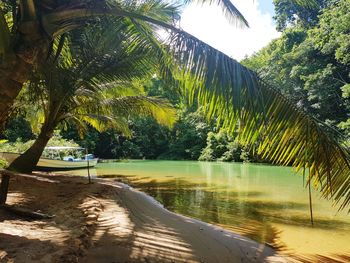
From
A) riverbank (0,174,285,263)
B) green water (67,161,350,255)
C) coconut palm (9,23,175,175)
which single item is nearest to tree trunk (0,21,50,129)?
riverbank (0,174,285,263)

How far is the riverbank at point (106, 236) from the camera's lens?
3035 millimetres

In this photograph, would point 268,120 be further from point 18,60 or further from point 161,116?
point 161,116

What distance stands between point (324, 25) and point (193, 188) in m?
14.9

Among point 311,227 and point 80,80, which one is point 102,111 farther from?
point 311,227

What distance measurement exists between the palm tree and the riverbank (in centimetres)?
123

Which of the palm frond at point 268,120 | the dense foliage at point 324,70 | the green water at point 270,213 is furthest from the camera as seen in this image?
the dense foliage at point 324,70

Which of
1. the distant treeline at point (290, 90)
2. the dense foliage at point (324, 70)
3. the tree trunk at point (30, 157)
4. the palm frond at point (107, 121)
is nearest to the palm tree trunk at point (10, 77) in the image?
the tree trunk at point (30, 157)

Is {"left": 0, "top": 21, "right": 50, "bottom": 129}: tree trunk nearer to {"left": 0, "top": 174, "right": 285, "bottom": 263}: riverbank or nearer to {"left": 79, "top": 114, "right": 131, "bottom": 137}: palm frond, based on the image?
{"left": 0, "top": 174, "right": 285, "bottom": 263}: riverbank

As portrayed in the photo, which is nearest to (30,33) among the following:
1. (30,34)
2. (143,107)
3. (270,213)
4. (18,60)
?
(30,34)

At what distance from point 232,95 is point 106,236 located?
6.44ft

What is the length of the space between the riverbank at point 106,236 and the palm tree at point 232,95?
1.23m

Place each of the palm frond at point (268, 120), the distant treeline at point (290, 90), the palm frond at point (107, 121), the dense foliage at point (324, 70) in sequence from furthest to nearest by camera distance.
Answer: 1. the distant treeline at point (290, 90)
2. the dense foliage at point (324, 70)
3. the palm frond at point (107, 121)
4. the palm frond at point (268, 120)

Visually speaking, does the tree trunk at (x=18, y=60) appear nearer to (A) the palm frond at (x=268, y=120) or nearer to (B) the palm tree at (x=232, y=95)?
(B) the palm tree at (x=232, y=95)

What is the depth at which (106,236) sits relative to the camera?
3723 millimetres
